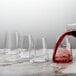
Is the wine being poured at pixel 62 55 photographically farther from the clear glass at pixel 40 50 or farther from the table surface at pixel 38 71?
the table surface at pixel 38 71

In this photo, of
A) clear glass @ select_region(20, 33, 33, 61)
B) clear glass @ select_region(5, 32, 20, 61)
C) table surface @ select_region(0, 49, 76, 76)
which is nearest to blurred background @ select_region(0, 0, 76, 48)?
clear glass @ select_region(5, 32, 20, 61)

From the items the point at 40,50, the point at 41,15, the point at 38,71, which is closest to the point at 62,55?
the point at 40,50

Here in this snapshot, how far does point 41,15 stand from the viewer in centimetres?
258

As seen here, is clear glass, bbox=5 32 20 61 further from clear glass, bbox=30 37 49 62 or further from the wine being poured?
the wine being poured

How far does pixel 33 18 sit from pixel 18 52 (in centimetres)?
129

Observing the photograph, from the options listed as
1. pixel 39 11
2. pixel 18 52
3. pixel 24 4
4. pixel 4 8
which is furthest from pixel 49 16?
pixel 18 52

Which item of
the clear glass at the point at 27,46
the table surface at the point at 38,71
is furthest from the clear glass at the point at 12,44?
the table surface at the point at 38,71

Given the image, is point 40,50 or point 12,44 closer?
point 40,50

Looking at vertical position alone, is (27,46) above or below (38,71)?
above

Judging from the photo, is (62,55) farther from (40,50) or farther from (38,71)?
(38,71)

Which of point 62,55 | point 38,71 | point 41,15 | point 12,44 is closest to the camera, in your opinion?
point 38,71

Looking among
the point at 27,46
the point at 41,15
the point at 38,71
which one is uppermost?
the point at 41,15

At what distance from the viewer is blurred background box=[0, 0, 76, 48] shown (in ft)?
8.32

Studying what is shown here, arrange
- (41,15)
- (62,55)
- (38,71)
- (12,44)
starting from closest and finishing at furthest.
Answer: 1. (38,71)
2. (62,55)
3. (12,44)
4. (41,15)
